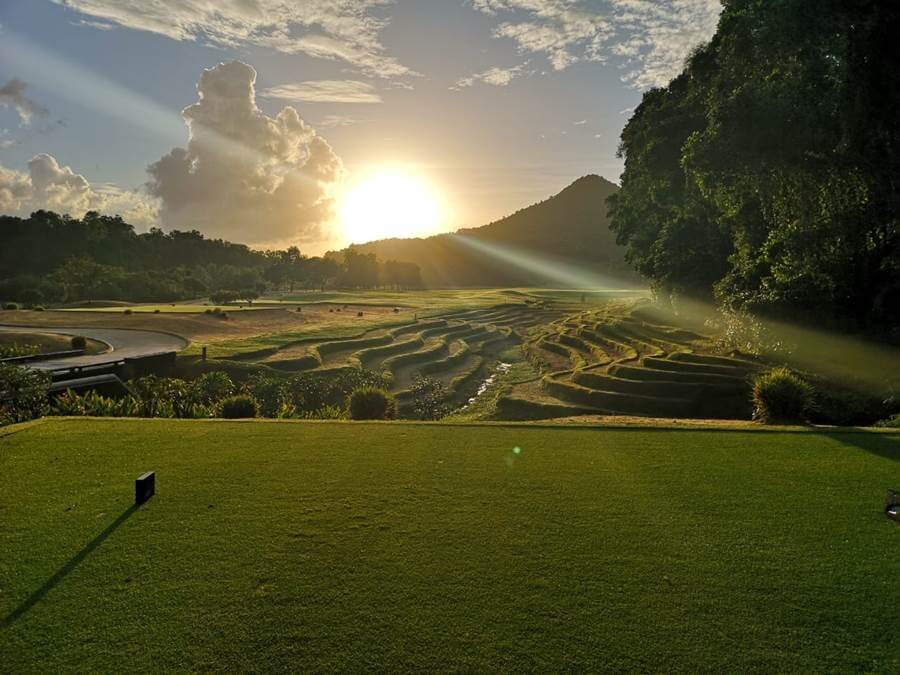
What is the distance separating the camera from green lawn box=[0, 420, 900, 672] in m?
5.33

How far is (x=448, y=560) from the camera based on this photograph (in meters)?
6.93

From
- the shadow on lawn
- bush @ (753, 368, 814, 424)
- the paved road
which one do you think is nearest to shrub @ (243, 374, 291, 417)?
the paved road

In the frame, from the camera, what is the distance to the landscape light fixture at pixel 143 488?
8602 mm

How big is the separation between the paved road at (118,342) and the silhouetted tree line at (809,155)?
121 feet

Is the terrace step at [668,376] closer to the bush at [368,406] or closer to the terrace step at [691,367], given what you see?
the terrace step at [691,367]

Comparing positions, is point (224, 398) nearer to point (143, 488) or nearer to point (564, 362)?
point (143, 488)

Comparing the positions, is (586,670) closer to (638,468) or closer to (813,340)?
(638,468)

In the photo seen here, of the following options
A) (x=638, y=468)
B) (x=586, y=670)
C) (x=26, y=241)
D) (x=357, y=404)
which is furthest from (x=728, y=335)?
(x=26, y=241)

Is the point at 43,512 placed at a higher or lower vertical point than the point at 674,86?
lower

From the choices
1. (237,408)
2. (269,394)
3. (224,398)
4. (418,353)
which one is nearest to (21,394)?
(237,408)

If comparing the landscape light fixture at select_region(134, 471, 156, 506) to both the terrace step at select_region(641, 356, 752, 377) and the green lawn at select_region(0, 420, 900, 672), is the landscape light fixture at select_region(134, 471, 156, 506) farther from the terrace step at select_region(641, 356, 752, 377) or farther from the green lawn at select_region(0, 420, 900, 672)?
the terrace step at select_region(641, 356, 752, 377)

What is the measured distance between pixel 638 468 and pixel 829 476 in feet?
11.5

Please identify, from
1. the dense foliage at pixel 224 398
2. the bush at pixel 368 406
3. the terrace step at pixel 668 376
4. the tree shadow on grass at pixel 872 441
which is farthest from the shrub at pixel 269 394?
the tree shadow on grass at pixel 872 441

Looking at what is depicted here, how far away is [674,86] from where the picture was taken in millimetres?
51375
